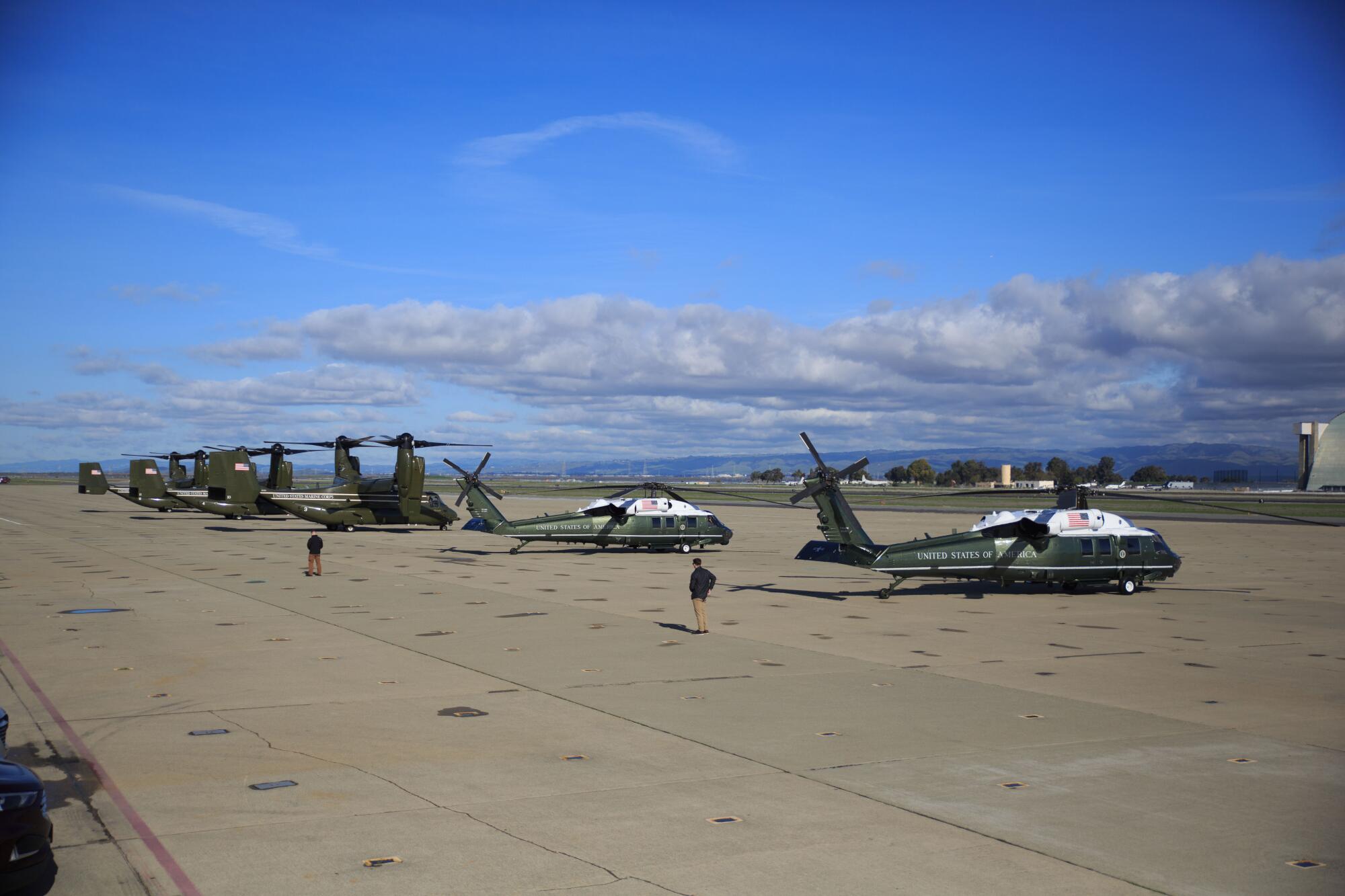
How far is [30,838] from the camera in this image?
288 inches

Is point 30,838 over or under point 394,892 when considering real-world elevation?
over

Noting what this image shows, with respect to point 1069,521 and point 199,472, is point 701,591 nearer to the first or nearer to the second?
point 1069,521

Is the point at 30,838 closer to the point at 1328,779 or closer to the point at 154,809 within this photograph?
the point at 154,809

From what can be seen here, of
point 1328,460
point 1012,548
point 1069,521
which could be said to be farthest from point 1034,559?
point 1328,460

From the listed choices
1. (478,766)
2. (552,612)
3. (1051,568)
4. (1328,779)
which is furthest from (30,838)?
(1051,568)

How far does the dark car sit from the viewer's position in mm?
7094

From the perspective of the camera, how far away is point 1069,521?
29.4 meters

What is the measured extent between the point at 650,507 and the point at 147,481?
49913mm

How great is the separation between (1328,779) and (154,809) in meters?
12.1

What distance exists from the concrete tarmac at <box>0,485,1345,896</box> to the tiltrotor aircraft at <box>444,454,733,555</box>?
12595mm

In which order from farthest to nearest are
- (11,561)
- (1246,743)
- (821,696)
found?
(11,561) → (821,696) → (1246,743)

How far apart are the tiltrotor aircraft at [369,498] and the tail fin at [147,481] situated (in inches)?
904

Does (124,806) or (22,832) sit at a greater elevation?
(22,832)

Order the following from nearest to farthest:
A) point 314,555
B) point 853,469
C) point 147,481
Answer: point 853,469 < point 314,555 < point 147,481
